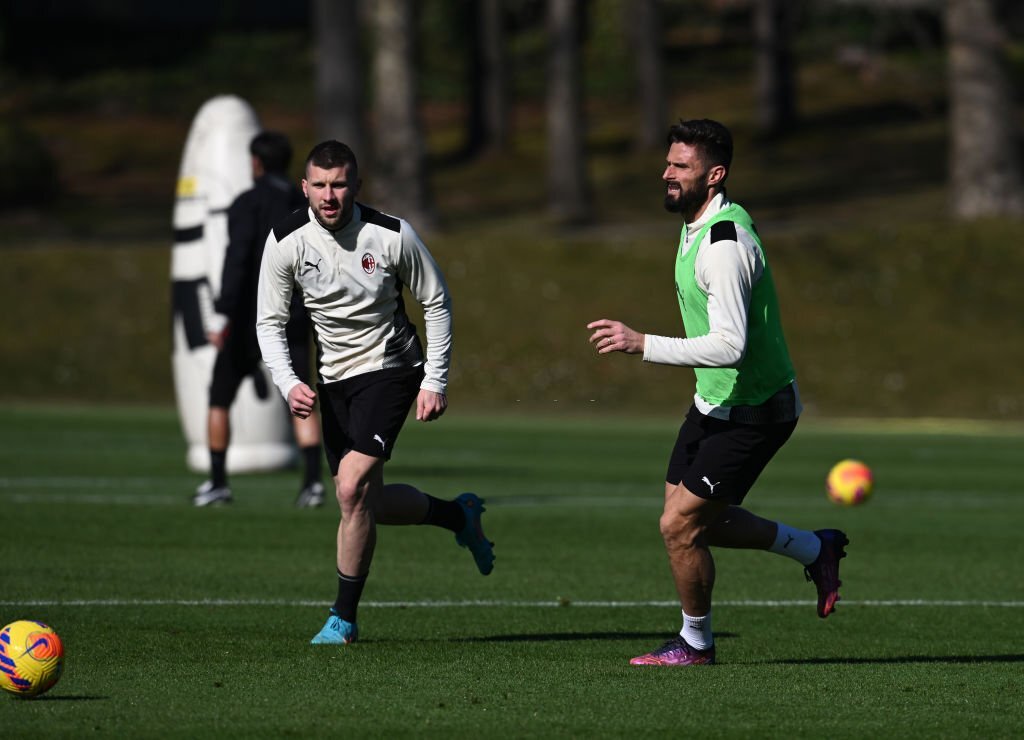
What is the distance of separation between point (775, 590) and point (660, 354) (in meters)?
3.62

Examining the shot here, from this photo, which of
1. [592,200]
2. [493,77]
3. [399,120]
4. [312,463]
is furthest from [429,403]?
[493,77]

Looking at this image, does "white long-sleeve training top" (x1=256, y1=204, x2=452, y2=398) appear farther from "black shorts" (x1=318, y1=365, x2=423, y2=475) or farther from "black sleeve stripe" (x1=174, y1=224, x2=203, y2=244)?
"black sleeve stripe" (x1=174, y1=224, x2=203, y2=244)

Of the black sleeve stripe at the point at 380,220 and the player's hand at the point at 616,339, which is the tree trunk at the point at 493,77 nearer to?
the black sleeve stripe at the point at 380,220

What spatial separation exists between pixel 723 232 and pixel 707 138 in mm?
427

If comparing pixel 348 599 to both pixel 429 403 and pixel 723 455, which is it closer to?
pixel 429 403

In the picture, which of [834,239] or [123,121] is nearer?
[834,239]

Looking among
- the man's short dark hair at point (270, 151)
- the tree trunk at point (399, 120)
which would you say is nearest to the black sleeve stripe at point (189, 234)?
the man's short dark hair at point (270, 151)

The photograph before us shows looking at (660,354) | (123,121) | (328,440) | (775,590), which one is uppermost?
(660,354)

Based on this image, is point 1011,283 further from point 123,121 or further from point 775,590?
point 123,121

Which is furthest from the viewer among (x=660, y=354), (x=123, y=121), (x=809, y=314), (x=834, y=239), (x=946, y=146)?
(x=123, y=121)

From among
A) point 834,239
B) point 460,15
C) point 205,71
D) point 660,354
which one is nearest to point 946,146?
point 834,239

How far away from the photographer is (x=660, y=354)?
7.57 metres

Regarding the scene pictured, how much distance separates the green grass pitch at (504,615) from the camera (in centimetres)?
691

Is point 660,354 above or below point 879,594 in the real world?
above
